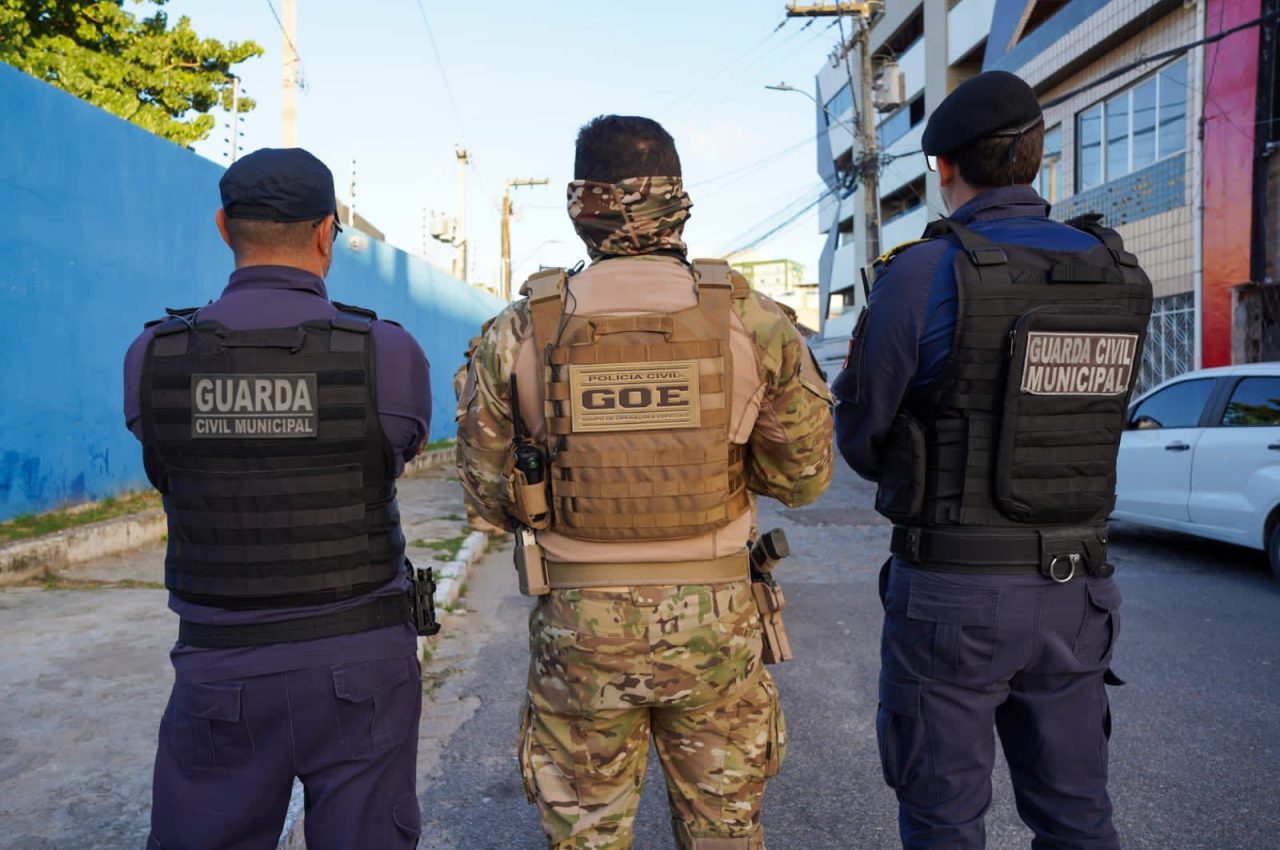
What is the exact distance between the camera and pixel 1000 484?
6.75ft

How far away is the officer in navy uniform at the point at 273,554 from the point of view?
1.78 metres

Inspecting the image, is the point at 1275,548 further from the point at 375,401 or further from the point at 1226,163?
the point at 1226,163

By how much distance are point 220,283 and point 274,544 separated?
8.14m

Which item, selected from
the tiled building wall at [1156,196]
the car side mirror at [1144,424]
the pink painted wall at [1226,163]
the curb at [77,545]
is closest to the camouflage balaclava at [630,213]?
the curb at [77,545]

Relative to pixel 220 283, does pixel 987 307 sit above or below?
below

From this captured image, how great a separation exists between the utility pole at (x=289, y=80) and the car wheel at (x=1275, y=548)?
10778 millimetres

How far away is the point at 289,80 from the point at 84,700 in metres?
9.82

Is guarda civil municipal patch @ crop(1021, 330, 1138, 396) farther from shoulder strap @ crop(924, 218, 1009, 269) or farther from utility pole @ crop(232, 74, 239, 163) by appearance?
utility pole @ crop(232, 74, 239, 163)

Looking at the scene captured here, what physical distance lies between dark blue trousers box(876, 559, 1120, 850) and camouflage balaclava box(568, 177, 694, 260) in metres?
0.97

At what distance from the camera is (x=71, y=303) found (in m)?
6.82

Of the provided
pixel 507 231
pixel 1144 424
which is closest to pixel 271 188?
pixel 1144 424

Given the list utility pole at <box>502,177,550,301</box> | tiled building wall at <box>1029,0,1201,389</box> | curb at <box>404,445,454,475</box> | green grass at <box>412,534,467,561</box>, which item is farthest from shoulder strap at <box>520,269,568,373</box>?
utility pole at <box>502,177,550,301</box>

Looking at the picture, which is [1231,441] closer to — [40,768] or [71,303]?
[40,768]

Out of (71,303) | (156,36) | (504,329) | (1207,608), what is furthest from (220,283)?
(1207,608)
